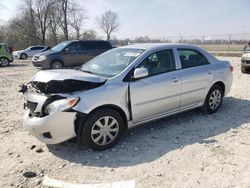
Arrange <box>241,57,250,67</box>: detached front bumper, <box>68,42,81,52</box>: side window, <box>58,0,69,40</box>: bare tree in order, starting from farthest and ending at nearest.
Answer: <box>58,0,69,40</box>: bare tree < <box>68,42,81,52</box>: side window < <box>241,57,250,67</box>: detached front bumper

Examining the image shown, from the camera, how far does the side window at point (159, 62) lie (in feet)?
16.0

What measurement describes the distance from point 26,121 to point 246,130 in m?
3.89

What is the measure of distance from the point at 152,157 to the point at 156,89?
125 centimetres

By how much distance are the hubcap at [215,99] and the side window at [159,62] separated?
4.61 ft

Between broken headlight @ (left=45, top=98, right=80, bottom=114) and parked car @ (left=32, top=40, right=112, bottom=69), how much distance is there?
37.6ft

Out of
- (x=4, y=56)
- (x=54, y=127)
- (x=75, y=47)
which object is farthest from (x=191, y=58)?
(x=4, y=56)

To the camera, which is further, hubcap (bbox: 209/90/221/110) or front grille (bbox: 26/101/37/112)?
hubcap (bbox: 209/90/221/110)

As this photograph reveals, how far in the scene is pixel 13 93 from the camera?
9117 millimetres

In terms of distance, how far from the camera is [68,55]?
50.2 feet

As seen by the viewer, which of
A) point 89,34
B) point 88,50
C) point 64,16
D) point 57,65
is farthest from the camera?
point 89,34

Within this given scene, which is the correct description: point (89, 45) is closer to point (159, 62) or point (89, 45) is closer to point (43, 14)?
point (159, 62)

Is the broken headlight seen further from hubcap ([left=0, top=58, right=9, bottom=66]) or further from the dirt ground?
hubcap ([left=0, top=58, right=9, bottom=66])

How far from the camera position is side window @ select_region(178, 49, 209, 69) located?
5.46 meters

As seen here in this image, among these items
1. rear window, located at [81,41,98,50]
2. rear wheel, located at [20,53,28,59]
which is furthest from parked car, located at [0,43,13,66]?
rear wheel, located at [20,53,28,59]
